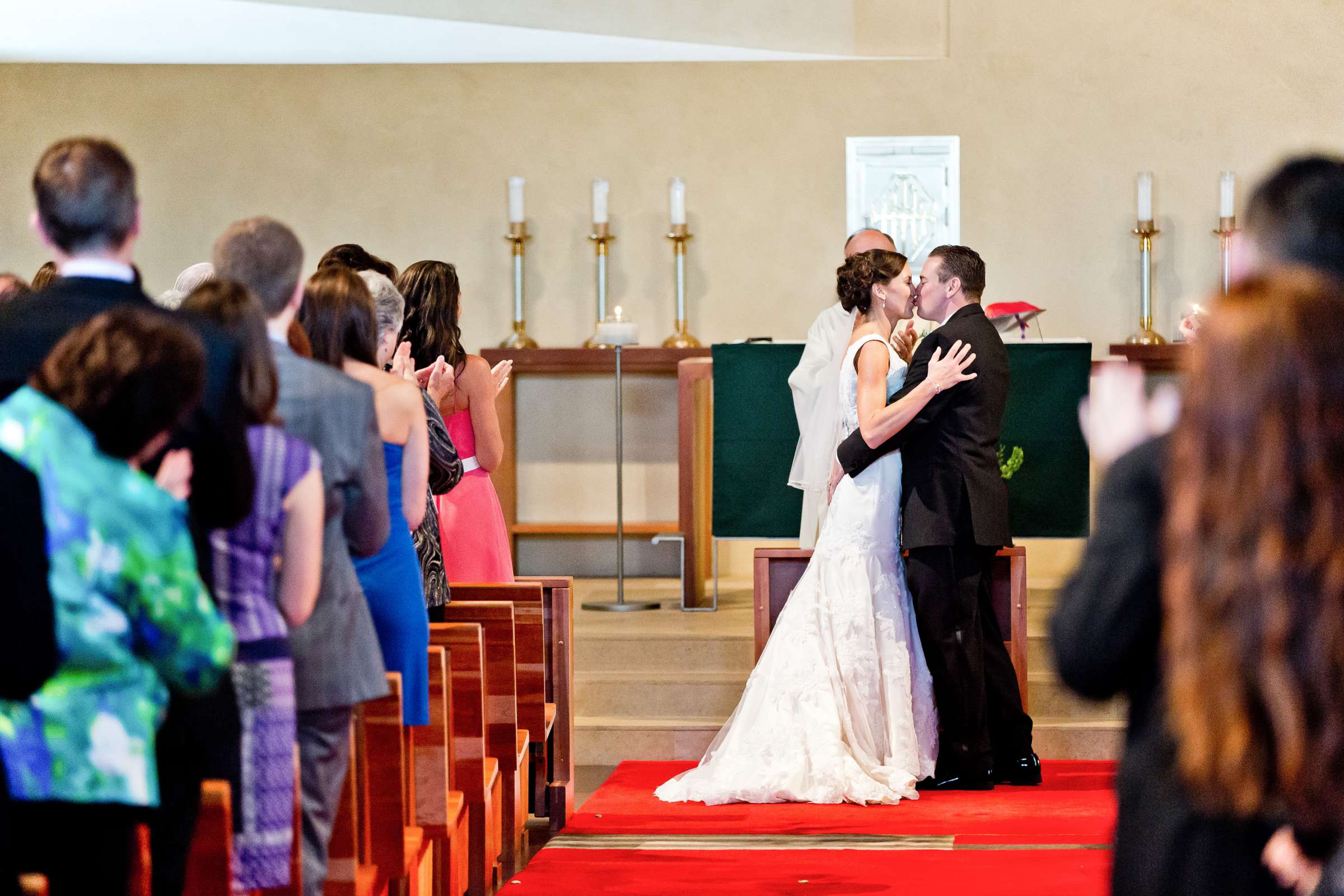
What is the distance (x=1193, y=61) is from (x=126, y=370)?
22.3 ft

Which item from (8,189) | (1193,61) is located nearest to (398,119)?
(8,189)

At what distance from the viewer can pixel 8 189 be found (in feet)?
25.4

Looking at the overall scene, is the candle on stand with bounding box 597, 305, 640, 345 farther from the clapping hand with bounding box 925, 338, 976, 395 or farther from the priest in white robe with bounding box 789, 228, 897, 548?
the clapping hand with bounding box 925, 338, 976, 395

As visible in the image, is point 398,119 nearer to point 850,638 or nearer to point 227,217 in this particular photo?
point 227,217

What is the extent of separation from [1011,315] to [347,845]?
5.06m

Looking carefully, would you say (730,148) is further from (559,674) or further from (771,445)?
(559,674)

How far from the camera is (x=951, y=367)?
184 inches

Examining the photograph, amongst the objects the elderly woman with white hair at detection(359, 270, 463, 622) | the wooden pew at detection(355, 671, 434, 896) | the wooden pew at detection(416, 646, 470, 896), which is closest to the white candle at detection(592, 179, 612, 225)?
the elderly woman with white hair at detection(359, 270, 463, 622)

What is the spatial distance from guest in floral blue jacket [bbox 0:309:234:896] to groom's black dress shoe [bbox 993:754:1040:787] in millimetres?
3530

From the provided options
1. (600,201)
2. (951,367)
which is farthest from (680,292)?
(951,367)

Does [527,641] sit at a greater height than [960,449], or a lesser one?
lesser

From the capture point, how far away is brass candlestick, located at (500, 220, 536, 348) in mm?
7488

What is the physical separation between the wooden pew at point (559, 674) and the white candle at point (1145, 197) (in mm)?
3879

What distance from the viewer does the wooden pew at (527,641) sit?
14.0ft
